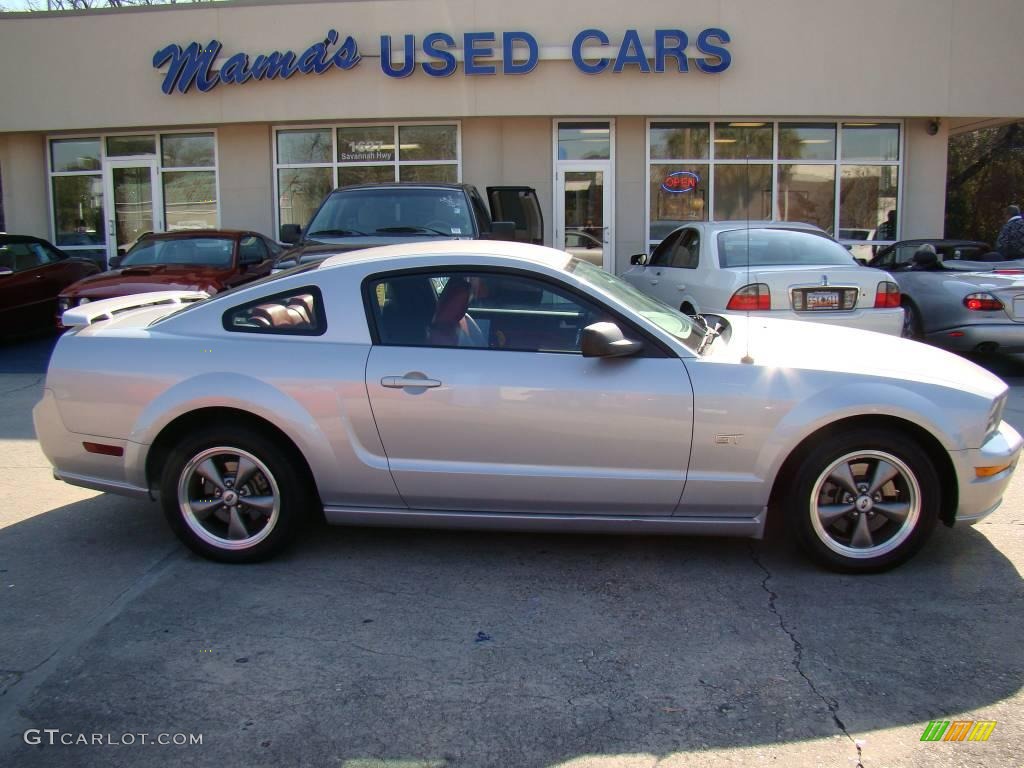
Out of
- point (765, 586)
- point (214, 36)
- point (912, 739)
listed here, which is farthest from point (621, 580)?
point (214, 36)

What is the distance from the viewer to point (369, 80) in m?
15.2

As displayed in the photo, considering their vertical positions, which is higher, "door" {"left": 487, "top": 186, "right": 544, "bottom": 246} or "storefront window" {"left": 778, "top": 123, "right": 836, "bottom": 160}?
"storefront window" {"left": 778, "top": 123, "right": 836, "bottom": 160}

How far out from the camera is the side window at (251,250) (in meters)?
11.5

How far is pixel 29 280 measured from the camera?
12203 mm

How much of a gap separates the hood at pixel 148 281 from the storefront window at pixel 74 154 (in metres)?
7.39

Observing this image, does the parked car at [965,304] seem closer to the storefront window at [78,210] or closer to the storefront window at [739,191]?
the storefront window at [739,191]

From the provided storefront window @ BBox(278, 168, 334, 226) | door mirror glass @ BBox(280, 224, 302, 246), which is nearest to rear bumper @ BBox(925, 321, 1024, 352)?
door mirror glass @ BBox(280, 224, 302, 246)

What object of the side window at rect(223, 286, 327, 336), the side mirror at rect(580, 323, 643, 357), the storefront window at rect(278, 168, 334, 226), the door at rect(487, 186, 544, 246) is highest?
the storefront window at rect(278, 168, 334, 226)

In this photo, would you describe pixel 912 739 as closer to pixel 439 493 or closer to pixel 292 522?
pixel 439 493

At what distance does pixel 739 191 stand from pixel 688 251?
7.23 meters

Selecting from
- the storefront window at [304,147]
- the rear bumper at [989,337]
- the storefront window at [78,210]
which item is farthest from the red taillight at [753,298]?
the storefront window at [78,210]

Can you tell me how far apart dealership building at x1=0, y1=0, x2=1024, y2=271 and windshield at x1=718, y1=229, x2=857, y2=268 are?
5.92 metres

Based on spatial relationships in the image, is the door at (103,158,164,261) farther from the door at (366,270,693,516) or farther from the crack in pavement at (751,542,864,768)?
the crack in pavement at (751,542,864,768)

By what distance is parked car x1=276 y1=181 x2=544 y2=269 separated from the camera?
8.61m
